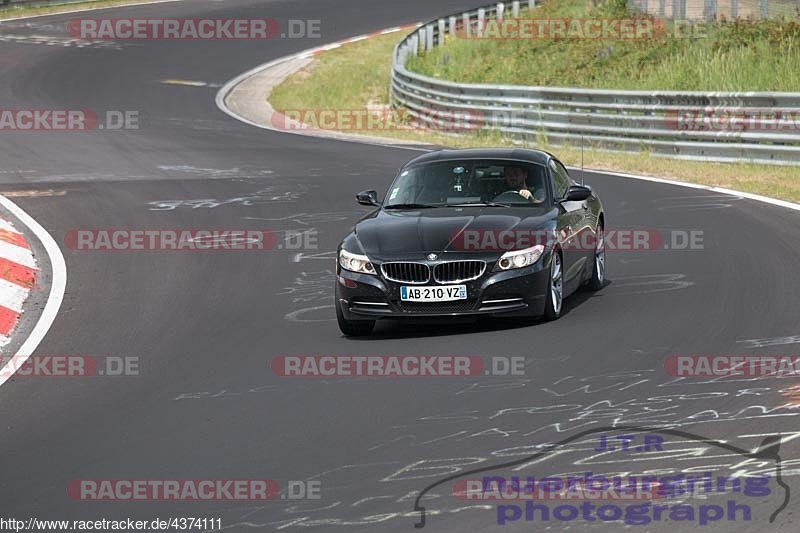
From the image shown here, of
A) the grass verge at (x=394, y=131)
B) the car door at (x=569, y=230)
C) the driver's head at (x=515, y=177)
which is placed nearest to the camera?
the car door at (x=569, y=230)

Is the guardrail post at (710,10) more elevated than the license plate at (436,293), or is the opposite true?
the guardrail post at (710,10)

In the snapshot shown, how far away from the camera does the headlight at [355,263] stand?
446 inches

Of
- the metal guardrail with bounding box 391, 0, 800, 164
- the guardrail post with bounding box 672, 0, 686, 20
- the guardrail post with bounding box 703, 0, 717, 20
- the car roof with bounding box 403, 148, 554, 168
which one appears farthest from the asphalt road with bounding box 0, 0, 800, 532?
the guardrail post with bounding box 672, 0, 686, 20

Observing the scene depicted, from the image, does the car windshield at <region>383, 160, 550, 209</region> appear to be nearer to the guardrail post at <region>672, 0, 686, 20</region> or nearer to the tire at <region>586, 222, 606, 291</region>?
the tire at <region>586, 222, 606, 291</region>

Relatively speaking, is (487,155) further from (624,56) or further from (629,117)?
(624,56)

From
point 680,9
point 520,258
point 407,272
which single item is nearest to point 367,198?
point 407,272

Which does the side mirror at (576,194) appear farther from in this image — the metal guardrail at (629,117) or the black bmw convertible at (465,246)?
the metal guardrail at (629,117)

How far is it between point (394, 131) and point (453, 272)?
2300cm

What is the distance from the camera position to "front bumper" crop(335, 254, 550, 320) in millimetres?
11117

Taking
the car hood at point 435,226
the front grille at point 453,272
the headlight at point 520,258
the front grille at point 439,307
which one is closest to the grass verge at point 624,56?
the car hood at point 435,226

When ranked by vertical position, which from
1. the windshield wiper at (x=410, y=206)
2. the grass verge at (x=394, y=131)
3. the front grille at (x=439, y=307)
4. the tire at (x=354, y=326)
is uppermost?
the windshield wiper at (x=410, y=206)

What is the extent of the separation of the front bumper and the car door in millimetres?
778

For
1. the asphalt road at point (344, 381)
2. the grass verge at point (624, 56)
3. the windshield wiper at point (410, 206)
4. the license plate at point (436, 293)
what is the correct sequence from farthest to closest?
1. the grass verge at point (624, 56)
2. the windshield wiper at point (410, 206)
3. the license plate at point (436, 293)
4. the asphalt road at point (344, 381)

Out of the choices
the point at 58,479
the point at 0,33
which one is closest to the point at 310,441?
the point at 58,479
